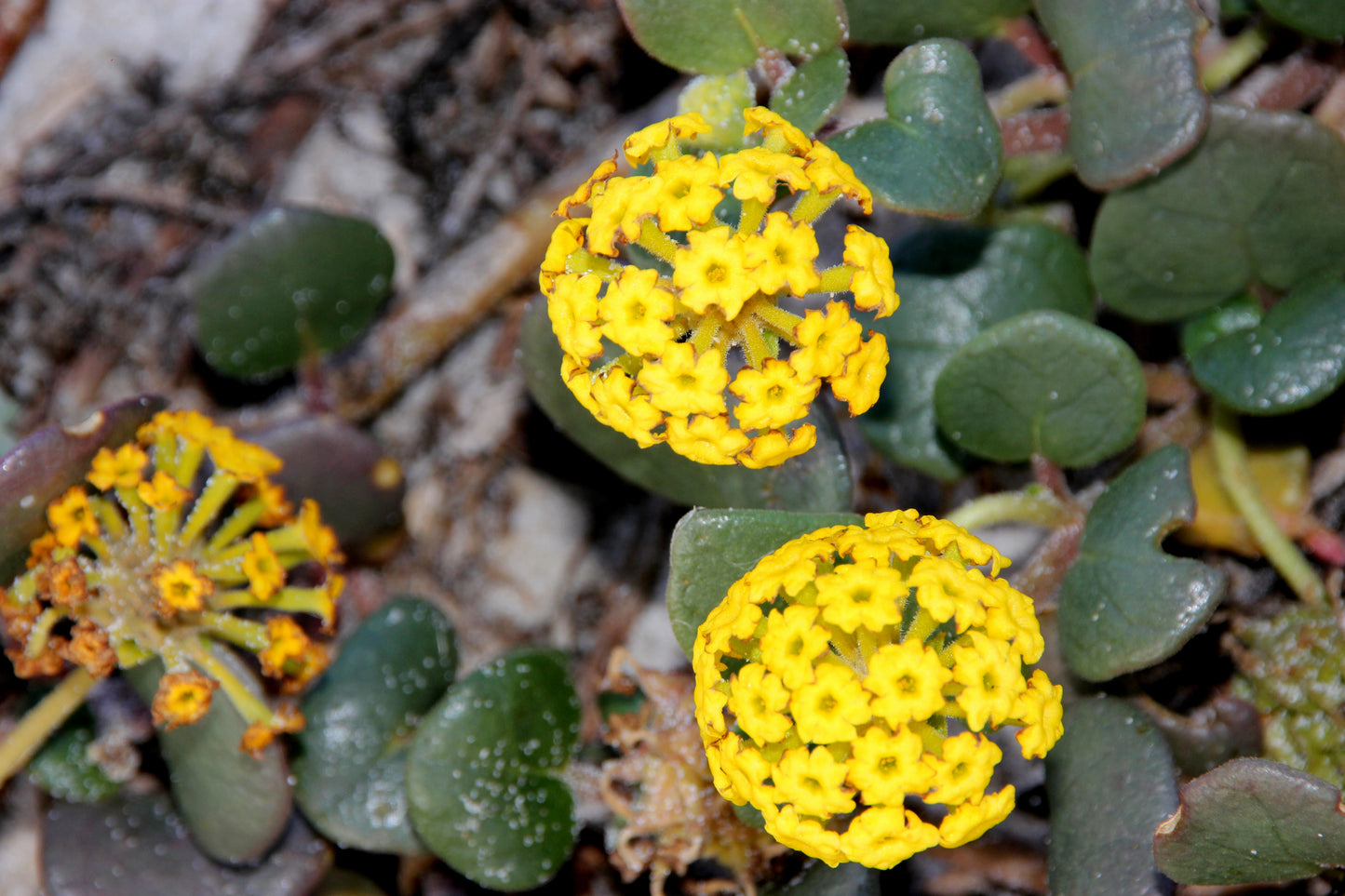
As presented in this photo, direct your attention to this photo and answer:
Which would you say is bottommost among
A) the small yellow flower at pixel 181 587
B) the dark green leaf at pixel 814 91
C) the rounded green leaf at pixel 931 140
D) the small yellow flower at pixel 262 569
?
the small yellow flower at pixel 262 569

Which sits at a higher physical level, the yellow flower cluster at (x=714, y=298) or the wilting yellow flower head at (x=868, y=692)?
the yellow flower cluster at (x=714, y=298)

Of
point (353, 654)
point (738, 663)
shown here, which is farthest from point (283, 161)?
point (738, 663)

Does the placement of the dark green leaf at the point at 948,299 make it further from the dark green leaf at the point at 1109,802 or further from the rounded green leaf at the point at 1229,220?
the dark green leaf at the point at 1109,802

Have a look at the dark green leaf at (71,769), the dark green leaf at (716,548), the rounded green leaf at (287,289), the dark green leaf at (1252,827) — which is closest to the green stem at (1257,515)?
the dark green leaf at (1252,827)

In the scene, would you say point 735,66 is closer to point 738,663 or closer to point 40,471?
point 738,663

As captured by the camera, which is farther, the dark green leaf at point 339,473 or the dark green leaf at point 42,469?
the dark green leaf at point 339,473

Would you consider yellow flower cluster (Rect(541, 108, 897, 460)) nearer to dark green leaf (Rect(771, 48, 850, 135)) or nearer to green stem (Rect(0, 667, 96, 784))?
dark green leaf (Rect(771, 48, 850, 135))

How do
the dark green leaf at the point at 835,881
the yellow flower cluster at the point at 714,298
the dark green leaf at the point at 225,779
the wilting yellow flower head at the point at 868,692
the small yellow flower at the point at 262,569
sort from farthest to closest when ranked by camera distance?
the dark green leaf at the point at 225,779, the small yellow flower at the point at 262,569, the dark green leaf at the point at 835,881, the yellow flower cluster at the point at 714,298, the wilting yellow flower head at the point at 868,692
